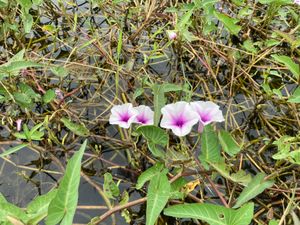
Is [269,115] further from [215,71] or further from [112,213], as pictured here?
[112,213]

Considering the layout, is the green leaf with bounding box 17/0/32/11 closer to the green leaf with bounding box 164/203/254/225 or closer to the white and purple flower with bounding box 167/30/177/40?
the white and purple flower with bounding box 167/30/177/40

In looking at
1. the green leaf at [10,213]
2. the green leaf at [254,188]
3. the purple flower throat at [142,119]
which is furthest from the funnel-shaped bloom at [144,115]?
the green leaf at [10,213]

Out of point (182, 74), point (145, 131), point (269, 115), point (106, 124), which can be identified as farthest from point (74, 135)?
point (269, 115)

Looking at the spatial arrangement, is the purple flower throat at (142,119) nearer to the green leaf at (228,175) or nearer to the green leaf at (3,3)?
the green leaf at (228,175)

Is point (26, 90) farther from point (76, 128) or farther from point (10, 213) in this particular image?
point (10, 213)

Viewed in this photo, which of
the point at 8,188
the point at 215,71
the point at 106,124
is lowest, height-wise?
the point at 8,188
